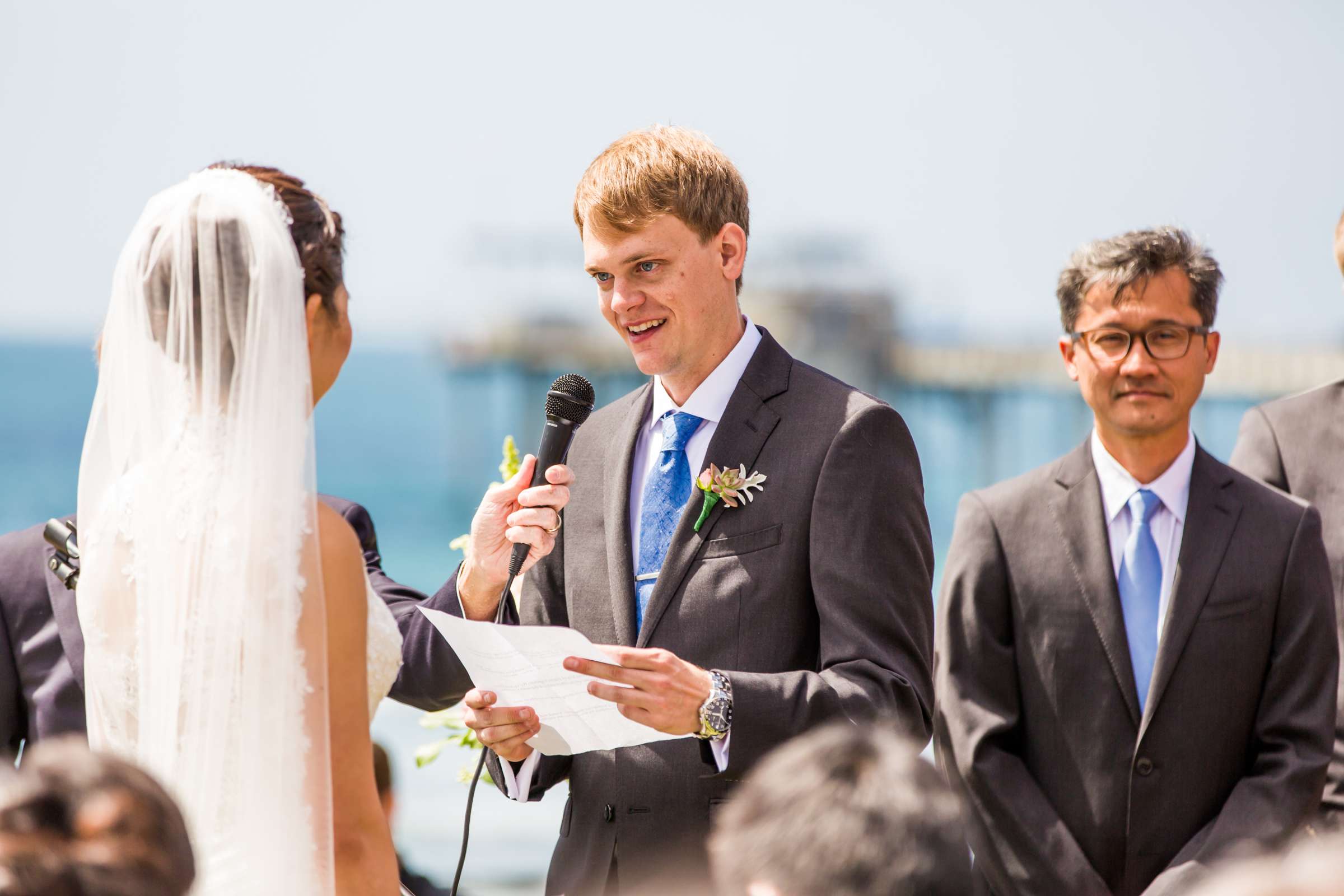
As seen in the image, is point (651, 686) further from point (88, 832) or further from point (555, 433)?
point (88, 832)

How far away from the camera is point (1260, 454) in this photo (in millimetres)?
3889

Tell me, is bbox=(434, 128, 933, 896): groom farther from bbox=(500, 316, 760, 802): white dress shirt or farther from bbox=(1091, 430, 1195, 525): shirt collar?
bbox=(1091, 430, 1195, 525): shirt collar

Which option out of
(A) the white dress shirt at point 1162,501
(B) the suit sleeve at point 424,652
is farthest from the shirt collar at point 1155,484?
(B) the suit sleeve at point 424,652

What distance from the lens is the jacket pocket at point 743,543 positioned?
9.52 feet

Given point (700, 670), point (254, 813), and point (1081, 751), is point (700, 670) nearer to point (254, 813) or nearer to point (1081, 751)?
point (254, 813)

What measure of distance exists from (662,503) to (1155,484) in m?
1.35

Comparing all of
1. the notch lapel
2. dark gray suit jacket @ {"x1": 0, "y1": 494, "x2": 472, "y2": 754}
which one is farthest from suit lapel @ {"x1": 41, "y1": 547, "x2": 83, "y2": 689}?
the notch lapel

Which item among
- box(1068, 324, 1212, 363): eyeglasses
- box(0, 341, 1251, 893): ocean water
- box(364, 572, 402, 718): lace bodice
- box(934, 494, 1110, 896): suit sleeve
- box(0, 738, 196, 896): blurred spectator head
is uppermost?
box(1068, 324, 1212, 363): eyeglasses

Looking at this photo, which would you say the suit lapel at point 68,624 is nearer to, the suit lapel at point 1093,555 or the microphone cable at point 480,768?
the microphone cable at point 480,768

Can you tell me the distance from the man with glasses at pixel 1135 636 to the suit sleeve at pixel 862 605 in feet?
1.93

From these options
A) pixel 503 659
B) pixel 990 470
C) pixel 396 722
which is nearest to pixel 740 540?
pixel 503 659

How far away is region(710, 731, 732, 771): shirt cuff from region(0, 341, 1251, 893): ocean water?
29691mm

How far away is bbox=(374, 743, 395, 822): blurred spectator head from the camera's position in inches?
166

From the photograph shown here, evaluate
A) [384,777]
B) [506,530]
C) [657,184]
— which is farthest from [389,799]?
[657,184]
